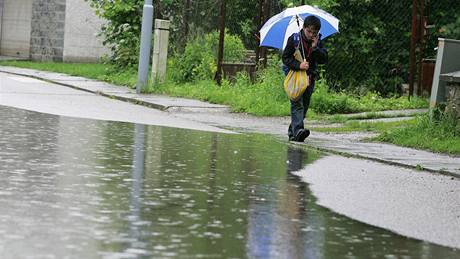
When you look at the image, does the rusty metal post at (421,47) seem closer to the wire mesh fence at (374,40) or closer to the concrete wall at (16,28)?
the wire mesh fence at (374,40)

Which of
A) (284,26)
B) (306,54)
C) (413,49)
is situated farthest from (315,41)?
(413,49)

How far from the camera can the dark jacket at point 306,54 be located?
15.8m

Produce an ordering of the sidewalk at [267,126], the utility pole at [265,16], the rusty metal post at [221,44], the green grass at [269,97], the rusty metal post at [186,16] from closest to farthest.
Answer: the sidewalk at [267,126], the green grass at [269,97], the utility pole at [265,16], the rusty metal post at [221,44], the rusty metal post at [186,16]

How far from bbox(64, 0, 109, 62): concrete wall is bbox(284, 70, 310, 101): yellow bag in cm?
2295

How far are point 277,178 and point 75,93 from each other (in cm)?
1377

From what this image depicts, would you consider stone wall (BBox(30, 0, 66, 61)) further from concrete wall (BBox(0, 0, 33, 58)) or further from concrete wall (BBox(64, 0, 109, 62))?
concrete wall (BBox(0, 0, 33, 58))

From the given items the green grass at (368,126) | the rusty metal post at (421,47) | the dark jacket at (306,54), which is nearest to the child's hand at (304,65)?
the dark jacket at (306,54)

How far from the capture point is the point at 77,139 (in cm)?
1419

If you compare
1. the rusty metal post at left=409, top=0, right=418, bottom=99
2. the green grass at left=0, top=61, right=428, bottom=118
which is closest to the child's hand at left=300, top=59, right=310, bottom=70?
the green grass at left=0, top=61, right=428, bottom=118

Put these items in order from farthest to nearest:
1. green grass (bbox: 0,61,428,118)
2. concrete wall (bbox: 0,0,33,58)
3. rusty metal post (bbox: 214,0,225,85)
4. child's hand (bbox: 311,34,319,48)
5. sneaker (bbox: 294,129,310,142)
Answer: concrete wall (bbox: 0,0,33,58)
rusty metal post (bbox: 214,0,225,85)
green grass (bbox: 0,61,428,118)
child's hand (bbox: 311,34,319,48)
sneaker (bbox: 294,129,310,142)

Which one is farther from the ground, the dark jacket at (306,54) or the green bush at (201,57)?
the dark jacket at (306,54)

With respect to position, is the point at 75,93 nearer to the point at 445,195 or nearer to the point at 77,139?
the point at 77,139

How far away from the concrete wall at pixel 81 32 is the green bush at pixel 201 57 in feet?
38.3

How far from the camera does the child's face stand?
620 inches
